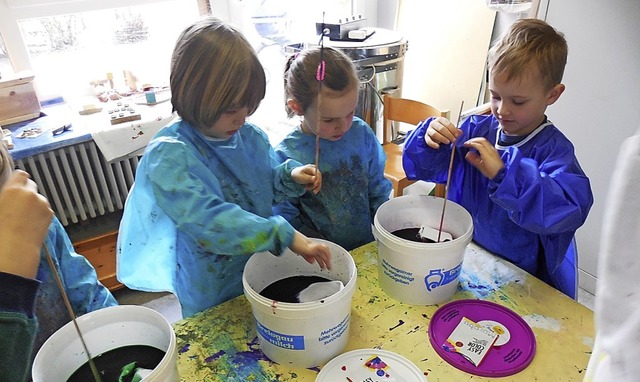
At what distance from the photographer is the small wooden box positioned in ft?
6.36

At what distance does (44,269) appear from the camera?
95 centimetres

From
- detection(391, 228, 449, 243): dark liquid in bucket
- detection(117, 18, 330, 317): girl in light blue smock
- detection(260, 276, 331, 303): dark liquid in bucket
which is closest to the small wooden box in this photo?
detection(117, 18, 330, 317): girl in light blue smock

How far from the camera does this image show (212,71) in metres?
0.84

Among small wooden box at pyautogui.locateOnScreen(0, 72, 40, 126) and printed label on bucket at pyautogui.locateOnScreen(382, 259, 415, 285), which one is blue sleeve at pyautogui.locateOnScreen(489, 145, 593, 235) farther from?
small wooden box at pyautogui.locateOnScreen(0, 72, 40, 126)

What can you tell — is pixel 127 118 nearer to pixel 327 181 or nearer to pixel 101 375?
pixel 327 181

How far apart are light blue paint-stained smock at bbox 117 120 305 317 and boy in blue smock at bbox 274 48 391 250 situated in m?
0.13

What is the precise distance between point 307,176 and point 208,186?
23 centimetres

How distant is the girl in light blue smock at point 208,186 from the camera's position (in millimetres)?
783

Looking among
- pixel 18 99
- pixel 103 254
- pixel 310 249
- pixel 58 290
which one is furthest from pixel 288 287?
pixel 18 99

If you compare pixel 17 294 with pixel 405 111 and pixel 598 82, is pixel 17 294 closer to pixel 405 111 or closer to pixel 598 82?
pixel 405 111

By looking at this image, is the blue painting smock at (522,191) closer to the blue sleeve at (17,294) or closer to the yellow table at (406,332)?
the yellow table at (406,332)

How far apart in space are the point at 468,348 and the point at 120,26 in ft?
7.72

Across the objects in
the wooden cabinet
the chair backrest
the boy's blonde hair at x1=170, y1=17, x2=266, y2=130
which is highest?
the boy's blonde hair at x1=170, y1=17, x2=266, y2=130

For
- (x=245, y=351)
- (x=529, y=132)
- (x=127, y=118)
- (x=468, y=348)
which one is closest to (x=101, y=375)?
Result: (x=245, y=351)
